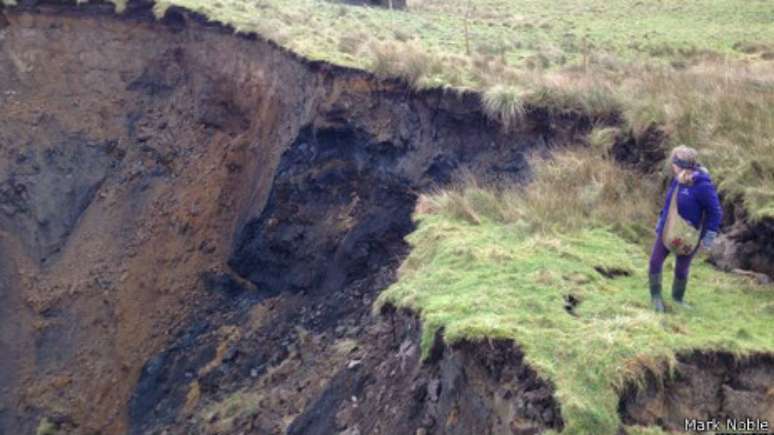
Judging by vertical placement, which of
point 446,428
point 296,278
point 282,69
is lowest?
point 296,278

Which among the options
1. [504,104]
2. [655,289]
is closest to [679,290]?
[655,289]

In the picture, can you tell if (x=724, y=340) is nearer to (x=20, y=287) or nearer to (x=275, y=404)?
(x=275, y=404)

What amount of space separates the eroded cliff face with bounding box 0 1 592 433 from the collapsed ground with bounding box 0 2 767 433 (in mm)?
39

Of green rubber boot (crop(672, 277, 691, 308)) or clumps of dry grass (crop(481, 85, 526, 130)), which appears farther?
clumps of dry grass (crop(481, 85, 526, 130))

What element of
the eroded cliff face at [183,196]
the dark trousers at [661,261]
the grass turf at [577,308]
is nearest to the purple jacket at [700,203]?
the dark trousers at [661,261]

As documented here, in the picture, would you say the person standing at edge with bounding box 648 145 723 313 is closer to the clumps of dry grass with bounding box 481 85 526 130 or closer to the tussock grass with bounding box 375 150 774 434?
the tussock grass with bounding box 375 150 774 434

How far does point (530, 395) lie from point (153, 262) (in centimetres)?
1190

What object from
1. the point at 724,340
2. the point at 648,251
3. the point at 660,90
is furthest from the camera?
the point at 660,90

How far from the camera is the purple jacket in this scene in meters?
7.34

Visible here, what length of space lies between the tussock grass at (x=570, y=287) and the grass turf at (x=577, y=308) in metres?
0.01

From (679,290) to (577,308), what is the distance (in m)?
1.03

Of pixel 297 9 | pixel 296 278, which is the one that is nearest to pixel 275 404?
pixel 296 278

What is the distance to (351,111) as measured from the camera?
14.5 metres

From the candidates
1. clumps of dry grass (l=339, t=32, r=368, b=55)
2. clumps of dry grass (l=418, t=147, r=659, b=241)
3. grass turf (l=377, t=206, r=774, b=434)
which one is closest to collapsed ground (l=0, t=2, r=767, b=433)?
grass turf (l=377, t=206, r=774, b=434)
